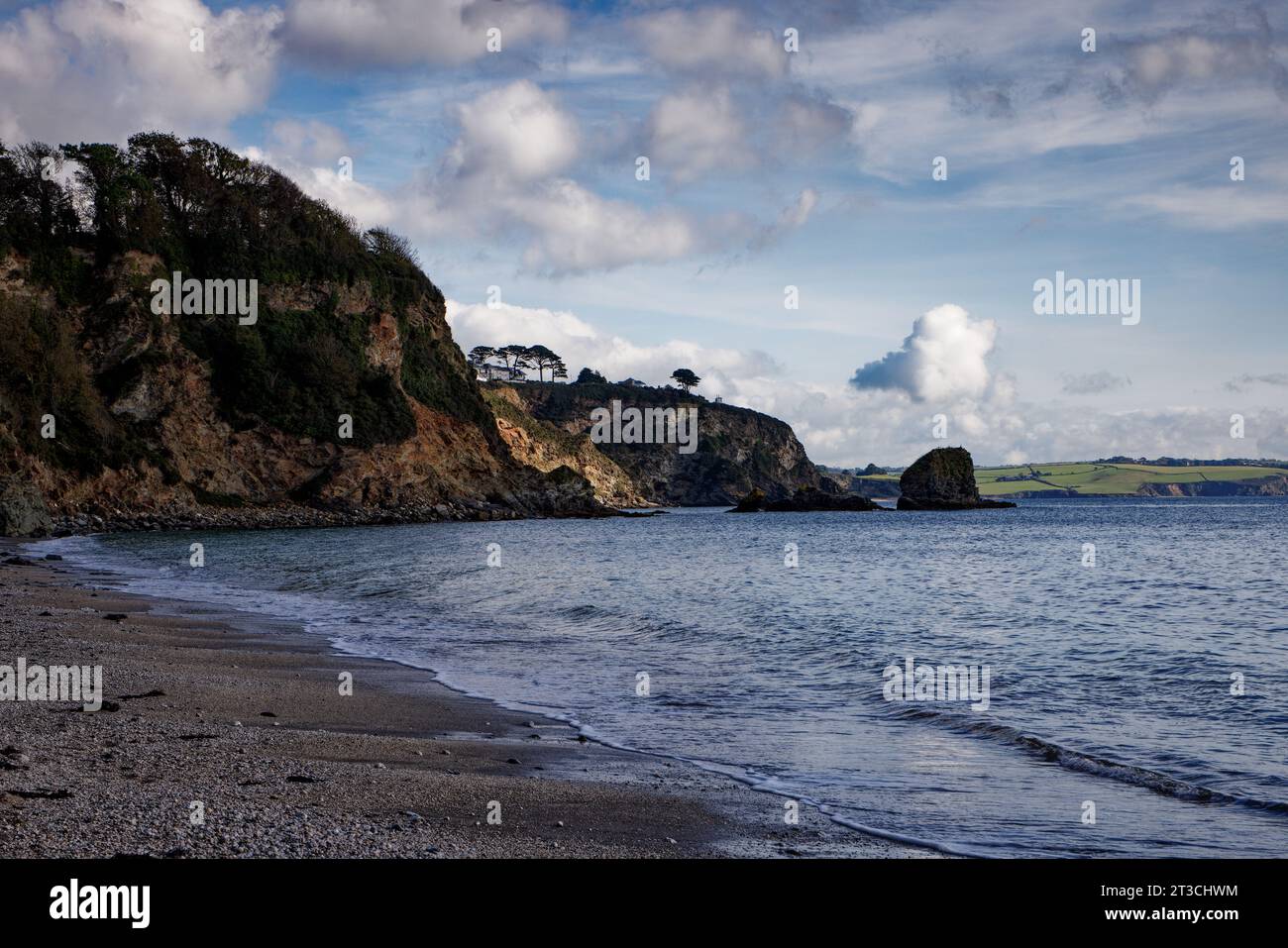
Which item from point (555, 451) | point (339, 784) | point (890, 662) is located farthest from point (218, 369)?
point (339, 784)

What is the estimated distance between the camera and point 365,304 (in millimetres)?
93312

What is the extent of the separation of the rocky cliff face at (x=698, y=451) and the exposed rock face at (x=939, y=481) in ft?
107

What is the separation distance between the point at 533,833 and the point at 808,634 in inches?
592

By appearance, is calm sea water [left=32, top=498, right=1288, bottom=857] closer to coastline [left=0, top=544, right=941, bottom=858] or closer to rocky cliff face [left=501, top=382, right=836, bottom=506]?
coastline [left=0, top=544, right=941, bottom=858]

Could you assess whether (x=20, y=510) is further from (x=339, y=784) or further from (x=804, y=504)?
(x=804, y=504)

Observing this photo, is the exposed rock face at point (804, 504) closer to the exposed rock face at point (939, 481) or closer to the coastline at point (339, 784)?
Answer: the exposed rock face at point (939, 481)

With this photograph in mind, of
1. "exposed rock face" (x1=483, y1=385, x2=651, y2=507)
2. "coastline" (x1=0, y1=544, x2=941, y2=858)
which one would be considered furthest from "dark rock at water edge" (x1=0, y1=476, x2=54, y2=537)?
"exposed rock face" (x1=483, y1=385, x2=651, y2=507)

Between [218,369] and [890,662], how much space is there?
7486 centimetres

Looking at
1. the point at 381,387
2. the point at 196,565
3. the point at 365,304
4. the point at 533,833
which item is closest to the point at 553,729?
the point at 533,833

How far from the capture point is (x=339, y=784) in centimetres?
831

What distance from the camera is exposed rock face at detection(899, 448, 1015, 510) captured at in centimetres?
13212

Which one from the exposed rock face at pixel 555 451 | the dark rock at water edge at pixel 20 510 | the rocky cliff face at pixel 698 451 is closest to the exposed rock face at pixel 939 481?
the rocky cliff face at pixel 698 451

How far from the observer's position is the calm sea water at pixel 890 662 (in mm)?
9086
